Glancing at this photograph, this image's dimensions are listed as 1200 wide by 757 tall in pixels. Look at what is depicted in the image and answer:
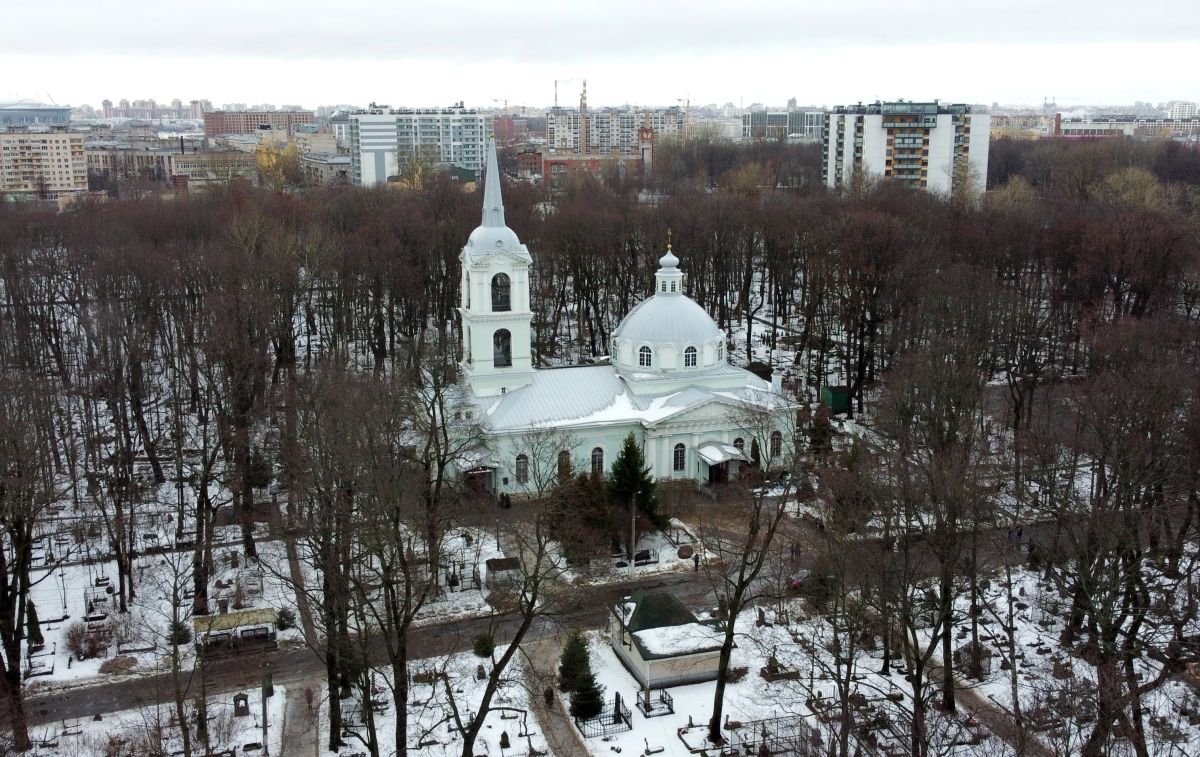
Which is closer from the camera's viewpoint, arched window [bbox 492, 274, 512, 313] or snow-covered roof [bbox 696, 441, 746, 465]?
snow-covered roof [bbox 696, 441, 746, 465]

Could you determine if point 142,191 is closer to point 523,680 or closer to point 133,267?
point 133,267

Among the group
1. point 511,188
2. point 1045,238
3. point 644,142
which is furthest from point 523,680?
point 644,142

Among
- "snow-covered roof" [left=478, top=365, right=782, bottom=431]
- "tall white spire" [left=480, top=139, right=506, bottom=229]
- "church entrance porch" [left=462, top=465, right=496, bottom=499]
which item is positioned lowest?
"church entrance porch" [left=462, top=465, right=496, bottom=499]

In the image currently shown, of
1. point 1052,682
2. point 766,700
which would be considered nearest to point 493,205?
point 766,700

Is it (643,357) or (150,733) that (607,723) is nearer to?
(150,733)

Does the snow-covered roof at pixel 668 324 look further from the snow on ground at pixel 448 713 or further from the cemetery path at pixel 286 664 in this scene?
the snow on ground at pixel 448 713

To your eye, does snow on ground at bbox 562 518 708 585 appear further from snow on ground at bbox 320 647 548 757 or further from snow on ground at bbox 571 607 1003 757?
snow on ground at bbox 320 647 548 757

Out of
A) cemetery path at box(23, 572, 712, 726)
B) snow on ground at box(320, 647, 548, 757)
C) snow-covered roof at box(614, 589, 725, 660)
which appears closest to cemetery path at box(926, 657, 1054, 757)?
snow-covered roof at box(614, 589, 725, 660)
